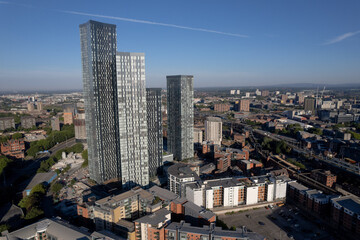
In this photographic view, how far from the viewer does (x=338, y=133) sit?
32219 mm

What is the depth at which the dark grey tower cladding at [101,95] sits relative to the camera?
676 inches

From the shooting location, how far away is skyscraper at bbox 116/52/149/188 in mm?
16234

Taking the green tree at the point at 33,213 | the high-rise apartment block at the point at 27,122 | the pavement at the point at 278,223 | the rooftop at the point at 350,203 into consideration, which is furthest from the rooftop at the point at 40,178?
the high-rise apartment block at the point at 27,122

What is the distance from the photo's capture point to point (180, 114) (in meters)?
24.3

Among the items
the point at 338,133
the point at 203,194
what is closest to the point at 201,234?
the point at 203,194

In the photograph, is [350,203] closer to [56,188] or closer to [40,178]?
[56,188]

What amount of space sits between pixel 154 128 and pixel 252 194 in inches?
357

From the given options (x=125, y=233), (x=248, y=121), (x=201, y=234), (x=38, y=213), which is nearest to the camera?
(x=201, y=234)

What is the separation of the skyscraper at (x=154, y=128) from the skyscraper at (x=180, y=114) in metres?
3.57

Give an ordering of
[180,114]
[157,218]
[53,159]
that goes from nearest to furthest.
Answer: [157,218] < [180,114] < [53,159]

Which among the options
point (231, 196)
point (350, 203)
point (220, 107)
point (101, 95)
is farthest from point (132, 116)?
point (220, 107)

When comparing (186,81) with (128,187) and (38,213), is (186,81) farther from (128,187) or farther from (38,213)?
(38,213)

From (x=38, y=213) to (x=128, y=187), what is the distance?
543cm

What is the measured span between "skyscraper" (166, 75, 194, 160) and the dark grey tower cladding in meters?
7.29
